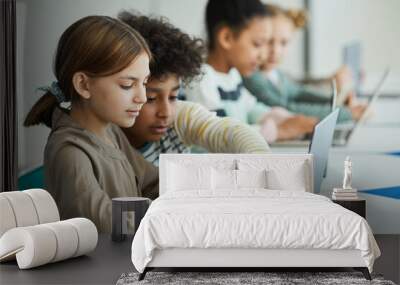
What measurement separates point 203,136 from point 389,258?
8.30ft

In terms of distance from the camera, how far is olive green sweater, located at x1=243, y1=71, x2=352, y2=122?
25.8ft

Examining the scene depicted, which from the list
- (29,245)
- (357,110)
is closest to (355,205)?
(357,110)

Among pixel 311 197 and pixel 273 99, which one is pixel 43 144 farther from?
pixel 311 197

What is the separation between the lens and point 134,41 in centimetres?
784

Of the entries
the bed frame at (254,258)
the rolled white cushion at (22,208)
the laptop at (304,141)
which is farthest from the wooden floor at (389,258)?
the rolled white cushion at (22,208)

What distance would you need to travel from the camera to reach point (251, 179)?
697 centimetres

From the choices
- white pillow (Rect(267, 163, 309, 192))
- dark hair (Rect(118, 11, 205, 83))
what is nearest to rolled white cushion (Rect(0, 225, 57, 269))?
white pillow (Rect(267, 163, 309, 192))

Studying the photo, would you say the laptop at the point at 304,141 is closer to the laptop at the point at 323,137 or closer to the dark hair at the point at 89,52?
the laptop at the point at 323,137

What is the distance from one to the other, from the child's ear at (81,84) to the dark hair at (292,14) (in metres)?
2.12

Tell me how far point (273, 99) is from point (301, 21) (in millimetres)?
902

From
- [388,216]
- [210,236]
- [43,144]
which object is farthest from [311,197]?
[43,144]

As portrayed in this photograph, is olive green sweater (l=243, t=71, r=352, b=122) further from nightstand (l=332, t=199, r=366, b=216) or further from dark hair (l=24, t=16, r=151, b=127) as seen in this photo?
dark hair (l=24, t=16, r=151, b=127)

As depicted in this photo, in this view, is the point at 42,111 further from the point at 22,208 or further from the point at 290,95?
the point at 290,95

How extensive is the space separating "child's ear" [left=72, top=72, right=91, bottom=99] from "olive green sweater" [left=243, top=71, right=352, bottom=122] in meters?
1.71
